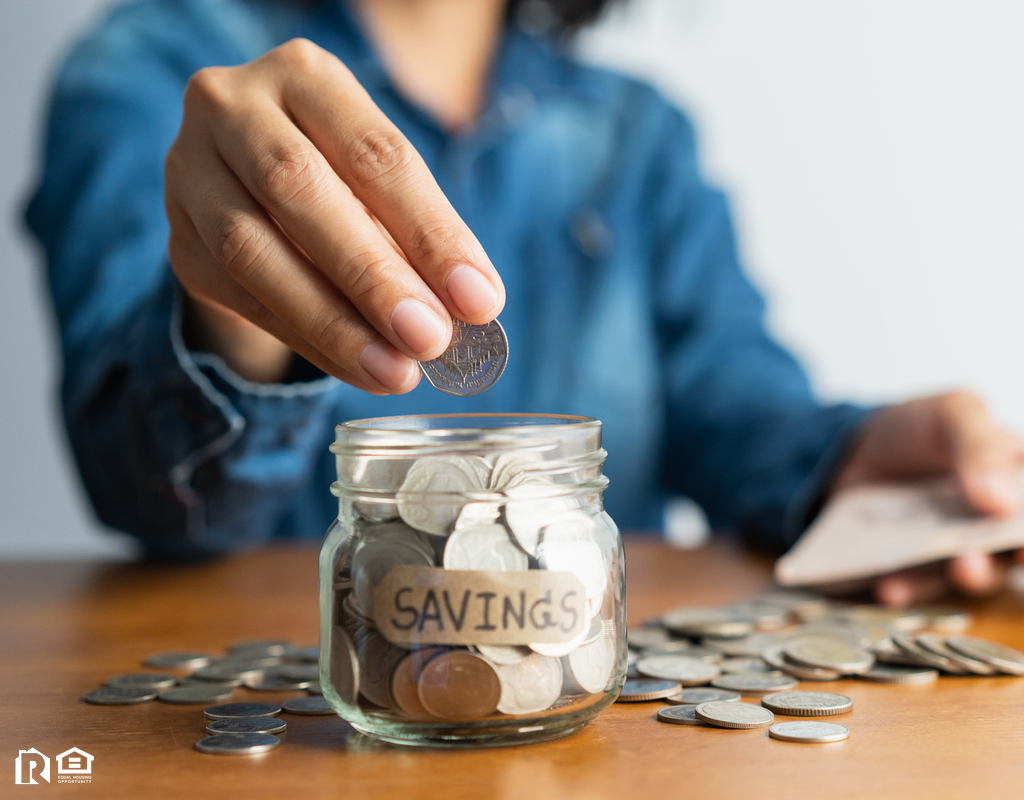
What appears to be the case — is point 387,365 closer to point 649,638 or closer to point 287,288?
point 287,288

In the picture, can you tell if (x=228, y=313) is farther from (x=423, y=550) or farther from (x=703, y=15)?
(x=703, y=15)

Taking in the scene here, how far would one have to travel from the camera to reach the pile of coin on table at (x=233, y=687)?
615 millimetres

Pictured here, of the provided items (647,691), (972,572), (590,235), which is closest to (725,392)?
(590,235)

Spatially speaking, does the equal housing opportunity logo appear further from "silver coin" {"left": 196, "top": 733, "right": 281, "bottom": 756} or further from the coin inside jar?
the coin inside jar

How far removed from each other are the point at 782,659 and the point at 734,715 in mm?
166

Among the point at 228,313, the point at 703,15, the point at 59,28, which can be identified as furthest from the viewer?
the point at 703,15

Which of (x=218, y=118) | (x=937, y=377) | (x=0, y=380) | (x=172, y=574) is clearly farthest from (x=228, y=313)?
(x=937, y=377)

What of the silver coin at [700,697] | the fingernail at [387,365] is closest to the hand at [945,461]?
the silver coin at [700,697]

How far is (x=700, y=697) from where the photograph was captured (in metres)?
0.69

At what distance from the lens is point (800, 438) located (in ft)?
5.11

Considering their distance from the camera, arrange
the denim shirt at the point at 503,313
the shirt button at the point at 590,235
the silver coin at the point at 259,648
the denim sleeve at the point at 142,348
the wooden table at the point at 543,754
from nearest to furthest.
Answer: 1. the wooden table at the point at 543,754
2. the silver coin at the point at 259,648
3. the denim sleeve at the point at 142,348
4. the denim shirt at the point at 503,313
5. the shirt button at the point at 590,235

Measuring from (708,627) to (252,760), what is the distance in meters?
0.46

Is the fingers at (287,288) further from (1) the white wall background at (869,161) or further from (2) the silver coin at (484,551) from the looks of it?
(1) the white wall background at (869,161)

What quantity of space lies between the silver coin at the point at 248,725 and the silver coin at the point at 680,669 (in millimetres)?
286
